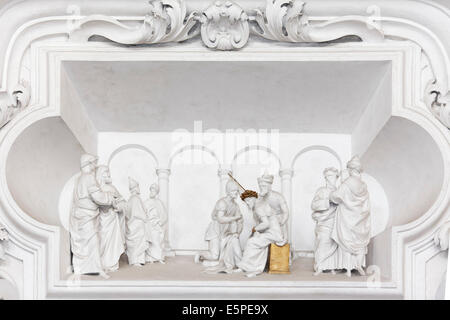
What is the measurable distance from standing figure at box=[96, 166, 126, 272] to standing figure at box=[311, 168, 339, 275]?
164 centimetres

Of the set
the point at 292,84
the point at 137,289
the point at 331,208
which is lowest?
the point at 137,289

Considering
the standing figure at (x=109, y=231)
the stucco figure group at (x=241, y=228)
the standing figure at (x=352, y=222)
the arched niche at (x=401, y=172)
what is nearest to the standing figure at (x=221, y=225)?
the stucco figure group at (x=241, y=228)

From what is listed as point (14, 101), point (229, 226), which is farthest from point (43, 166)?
point (229, 226)

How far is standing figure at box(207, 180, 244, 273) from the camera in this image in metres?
11.3

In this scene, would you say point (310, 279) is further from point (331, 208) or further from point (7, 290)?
point (7, 290)

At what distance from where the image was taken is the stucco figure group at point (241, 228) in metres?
11.2

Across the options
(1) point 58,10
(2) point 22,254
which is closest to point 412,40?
(1) point 58,10

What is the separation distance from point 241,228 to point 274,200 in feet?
1.49

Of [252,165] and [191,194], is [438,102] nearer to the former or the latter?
[252,165]

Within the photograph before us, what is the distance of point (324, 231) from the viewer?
11.2 m

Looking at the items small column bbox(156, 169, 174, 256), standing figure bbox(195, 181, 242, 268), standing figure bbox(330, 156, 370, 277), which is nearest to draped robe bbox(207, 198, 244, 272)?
standing figure bbox(195, 181, 242, 268)

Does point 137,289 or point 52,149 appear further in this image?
point 52,149

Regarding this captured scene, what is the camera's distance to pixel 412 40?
11.2 m

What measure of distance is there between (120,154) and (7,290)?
180cm
